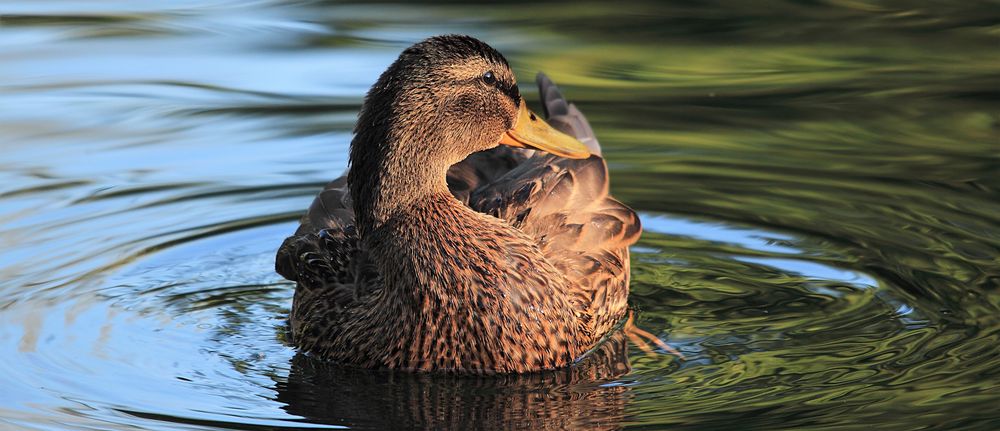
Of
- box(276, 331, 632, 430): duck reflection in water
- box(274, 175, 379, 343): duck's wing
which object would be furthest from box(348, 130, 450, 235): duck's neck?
box(276, 331, 632, 430): duck reflection in water

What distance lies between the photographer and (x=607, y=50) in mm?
12070

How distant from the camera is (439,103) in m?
7.03

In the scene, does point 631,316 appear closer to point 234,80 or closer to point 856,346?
point 856,346

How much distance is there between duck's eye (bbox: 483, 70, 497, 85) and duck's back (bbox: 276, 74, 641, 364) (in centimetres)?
84

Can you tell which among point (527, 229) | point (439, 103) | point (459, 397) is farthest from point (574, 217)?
point (459, 397)

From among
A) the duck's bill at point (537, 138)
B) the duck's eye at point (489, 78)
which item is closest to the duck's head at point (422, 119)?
the duck's eye at point (489, 78)

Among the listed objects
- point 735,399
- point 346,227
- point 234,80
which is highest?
point 234,80

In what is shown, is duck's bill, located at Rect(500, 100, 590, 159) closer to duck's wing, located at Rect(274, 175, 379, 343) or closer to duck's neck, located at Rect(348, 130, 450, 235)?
duck's neck, located at Rect(348, 130, 450, 235)

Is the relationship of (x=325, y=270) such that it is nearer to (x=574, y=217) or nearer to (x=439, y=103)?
(x=439, y=103)

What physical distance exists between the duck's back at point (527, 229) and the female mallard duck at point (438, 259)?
0.06 ft

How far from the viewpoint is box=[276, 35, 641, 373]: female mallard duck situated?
695cm

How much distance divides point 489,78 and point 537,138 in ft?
1.51

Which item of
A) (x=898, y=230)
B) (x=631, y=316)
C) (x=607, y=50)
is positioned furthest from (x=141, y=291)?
(x=607, y=50)

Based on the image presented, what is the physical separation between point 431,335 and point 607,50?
18.0ft
